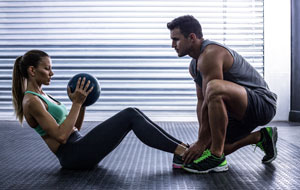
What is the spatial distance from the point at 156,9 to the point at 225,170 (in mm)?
3963

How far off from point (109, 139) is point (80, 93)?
0.34m

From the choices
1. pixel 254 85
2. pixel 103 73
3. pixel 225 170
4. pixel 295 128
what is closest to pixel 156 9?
pixel 103 73

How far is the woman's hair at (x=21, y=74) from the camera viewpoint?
2408 millimetres

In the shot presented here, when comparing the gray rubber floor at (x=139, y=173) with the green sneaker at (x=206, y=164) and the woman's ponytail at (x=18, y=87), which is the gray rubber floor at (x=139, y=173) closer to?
the green sneaker at (x=206, y=164)

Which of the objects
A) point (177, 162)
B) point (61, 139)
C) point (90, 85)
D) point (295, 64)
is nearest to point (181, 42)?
point (90, 85)

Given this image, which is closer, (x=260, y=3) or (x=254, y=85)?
(x=254, y=85)

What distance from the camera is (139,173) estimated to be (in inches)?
97.1

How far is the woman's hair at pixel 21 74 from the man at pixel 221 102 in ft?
3.10

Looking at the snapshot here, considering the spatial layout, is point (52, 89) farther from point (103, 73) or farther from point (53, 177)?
point (53, 177)

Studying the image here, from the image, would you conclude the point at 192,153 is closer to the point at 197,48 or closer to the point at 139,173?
the point at 139,173

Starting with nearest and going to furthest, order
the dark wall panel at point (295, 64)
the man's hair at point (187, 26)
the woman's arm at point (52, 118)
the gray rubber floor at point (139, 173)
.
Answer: the gray rubber floor at point (139, 173) → the woman's arm at point (52, 118) → the man's hair at point (187, 26) → the dark wall panel at point (295, 64)

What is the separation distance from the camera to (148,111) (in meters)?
6.05

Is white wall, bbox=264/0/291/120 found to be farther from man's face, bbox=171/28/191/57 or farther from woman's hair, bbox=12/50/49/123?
woman's hair, bbox=12/50/49/123

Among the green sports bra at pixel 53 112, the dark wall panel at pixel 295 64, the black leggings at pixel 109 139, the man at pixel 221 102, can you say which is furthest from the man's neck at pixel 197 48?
the dark wall panel at pixel 295 64
